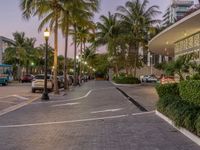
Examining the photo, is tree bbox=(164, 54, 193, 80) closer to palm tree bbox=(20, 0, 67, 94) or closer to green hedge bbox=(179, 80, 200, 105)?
green hedge bbox=(179, 80, 200, 105)

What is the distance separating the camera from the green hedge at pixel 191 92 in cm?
1385

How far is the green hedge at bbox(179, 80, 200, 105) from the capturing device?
13.9m

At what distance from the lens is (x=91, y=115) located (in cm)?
1819

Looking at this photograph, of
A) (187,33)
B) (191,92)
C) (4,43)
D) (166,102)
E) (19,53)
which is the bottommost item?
(166,102)

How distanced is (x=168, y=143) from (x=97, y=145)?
1.74 meters

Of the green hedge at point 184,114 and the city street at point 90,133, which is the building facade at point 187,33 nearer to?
the green hedge at point 184,114

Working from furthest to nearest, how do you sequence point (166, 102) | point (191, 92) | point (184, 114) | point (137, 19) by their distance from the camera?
1. point (137, 19)
2. point (166, 102)
3. point (191, 92)
4. point (184, 114)

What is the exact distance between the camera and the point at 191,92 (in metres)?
14.6

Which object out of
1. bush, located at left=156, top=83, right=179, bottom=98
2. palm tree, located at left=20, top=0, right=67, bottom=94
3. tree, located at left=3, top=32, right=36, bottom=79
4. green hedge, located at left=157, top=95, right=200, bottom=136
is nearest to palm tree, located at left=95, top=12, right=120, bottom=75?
palm tree, located at left=20, top=0, right=67, bottom=94

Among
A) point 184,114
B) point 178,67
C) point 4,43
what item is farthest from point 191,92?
point 4,43

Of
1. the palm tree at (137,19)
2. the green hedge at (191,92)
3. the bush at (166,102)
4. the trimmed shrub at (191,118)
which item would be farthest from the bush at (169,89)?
the palm tree at (137,19)

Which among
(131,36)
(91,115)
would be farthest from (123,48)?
(91,115)

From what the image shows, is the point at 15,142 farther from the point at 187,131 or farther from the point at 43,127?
the point at 187,131

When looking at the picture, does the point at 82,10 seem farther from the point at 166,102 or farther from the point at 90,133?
the point at 90,133
